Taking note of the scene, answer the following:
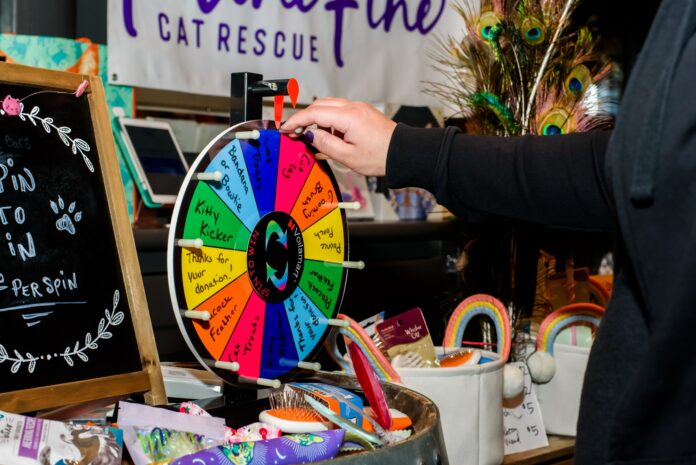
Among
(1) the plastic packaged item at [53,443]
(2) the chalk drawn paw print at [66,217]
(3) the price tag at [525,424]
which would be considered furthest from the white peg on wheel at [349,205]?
(3) the price tag at [525,424]

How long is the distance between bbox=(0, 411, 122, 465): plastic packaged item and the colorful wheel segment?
191 millimetres

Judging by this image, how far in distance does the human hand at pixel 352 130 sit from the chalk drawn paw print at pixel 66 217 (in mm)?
300

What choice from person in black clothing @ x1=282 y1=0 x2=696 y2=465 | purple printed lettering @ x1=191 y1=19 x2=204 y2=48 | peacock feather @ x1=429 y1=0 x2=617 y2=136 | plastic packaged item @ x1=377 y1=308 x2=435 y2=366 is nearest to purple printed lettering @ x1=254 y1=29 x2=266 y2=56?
purple printed lettering @ x1=191 y1=19 x2=204 y2=48

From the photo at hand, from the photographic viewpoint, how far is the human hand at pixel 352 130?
1119 millimetres

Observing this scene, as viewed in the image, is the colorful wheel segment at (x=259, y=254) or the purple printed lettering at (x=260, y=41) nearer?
the colorful wheel segment at (x=259, y=254)

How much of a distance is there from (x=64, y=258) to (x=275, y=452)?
40 centimetres

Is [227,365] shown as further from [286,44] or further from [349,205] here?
[286,44]

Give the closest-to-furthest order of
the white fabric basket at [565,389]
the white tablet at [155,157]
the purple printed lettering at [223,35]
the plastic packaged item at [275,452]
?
the plastic packaged item at [275,452], the white fabric basket at [565,389], the white tablet at [155,157], the purple printed lettering at [223,35]

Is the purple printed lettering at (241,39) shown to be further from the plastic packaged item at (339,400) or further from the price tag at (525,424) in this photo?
the plastic packaged item at (339,400)

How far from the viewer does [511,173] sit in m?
1.00

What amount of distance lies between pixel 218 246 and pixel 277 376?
0.22 metres

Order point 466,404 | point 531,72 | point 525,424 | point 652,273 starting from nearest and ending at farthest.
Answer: point 652,273, point 466,404, point 525,424, point 531,72

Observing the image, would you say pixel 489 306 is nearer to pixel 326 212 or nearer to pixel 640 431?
pixel 326 212

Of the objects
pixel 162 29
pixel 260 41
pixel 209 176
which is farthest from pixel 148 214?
pixel 209 176
